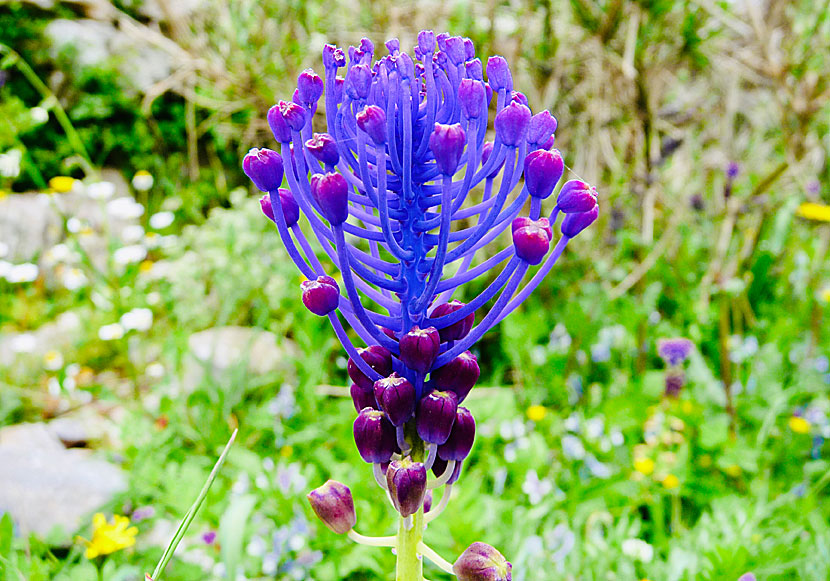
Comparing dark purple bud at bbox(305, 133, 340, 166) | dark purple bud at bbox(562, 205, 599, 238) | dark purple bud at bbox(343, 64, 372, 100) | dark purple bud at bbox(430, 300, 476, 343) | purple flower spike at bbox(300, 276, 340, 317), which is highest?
dark purple bud at bbox(343, 64, 372, 100)

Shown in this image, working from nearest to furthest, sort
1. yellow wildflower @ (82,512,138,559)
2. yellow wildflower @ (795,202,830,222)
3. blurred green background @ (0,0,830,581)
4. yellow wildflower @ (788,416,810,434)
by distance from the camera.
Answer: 1. yellow wildflower @ (82,512,138,559)
2. blurred green background @ (0,0,830,581)
3. yellow wildflower @ (788,416,810,434)
4. yellow wildflower @ (795,202,830,222)

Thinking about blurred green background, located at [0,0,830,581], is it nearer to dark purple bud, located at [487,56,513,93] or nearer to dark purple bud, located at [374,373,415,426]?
dark purple bud, located at [374,373,415,426]

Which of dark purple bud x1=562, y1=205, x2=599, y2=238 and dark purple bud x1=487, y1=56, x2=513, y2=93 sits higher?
dark purple bud x1=487, y1=56, x2=513, y2=93

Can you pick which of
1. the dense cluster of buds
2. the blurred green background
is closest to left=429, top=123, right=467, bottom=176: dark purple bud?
the dense cluster of buds

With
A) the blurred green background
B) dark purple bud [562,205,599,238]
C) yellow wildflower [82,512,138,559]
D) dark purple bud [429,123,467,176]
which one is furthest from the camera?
the blurred green background

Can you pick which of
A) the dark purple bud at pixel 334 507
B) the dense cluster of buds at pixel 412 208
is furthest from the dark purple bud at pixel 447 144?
the dark purple bud at pixel 334 507

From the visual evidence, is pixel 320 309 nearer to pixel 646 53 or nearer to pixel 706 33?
pixel 646 53

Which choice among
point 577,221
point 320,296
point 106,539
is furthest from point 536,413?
point 320,296
